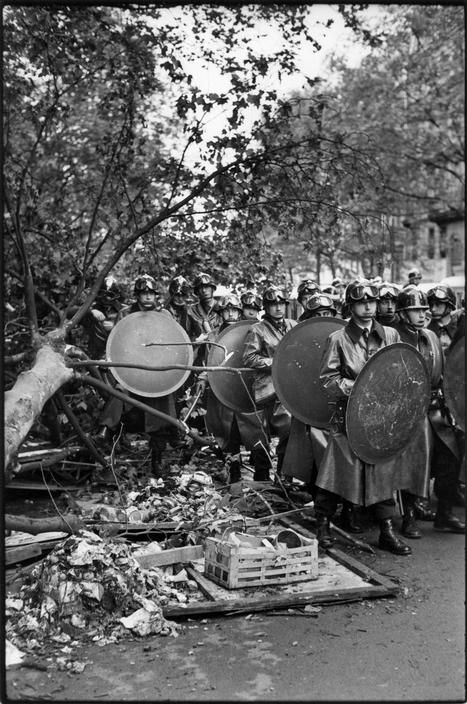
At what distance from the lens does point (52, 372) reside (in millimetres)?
4906

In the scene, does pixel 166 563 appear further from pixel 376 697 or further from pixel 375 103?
pixel 375 103

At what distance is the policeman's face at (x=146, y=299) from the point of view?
23.4 ft

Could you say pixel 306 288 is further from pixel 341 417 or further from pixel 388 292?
pixel 341 417

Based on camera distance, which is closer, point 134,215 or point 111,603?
point 111,603

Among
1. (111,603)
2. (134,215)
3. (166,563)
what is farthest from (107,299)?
(111,603)

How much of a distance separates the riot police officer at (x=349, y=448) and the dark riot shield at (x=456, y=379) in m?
0.54

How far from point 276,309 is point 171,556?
2.83 metres

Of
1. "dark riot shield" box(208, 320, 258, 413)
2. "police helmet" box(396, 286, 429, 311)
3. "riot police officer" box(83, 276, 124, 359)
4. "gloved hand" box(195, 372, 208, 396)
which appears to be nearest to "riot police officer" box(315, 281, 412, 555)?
"police helmet" box(396, 286, 429, 311)

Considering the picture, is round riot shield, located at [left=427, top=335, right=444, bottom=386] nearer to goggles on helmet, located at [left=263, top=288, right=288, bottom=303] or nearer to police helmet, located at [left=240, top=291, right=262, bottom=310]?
goggles on helmet, located at [left=263, top=288, right=288, bottom=303]

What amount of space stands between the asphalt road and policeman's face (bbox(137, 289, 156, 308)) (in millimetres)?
3519

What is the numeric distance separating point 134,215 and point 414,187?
674cm

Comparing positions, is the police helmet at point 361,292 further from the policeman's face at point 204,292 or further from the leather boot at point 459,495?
the policeman's face at point 204,292

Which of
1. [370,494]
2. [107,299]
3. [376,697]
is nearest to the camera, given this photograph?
[376,697]

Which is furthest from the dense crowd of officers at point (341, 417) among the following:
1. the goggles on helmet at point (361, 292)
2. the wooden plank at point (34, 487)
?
the wooden plank at point (34, 487)
